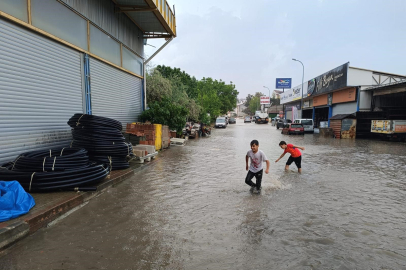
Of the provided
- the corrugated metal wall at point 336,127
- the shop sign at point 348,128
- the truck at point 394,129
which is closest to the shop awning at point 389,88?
the truck at point 394,129

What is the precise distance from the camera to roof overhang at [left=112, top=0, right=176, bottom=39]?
10.7 metres

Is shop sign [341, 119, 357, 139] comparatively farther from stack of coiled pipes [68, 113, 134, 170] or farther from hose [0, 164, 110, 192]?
hose [0, 164, 110, 192]

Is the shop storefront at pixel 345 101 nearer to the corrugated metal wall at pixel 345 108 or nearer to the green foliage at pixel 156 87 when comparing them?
the corrugated metal wall at pixel 345 108

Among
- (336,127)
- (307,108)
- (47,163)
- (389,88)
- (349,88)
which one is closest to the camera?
(47,163)

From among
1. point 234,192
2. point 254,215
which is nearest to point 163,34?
point 234,192

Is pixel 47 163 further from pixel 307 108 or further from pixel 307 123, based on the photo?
pixel 307 108

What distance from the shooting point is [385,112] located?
75.8 feet

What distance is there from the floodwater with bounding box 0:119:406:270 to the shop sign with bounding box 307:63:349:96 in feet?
71.4

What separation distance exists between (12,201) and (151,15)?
411 inches

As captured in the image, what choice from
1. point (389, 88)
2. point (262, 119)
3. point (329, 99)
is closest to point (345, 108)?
point (329, 99)

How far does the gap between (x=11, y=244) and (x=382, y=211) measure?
20.3 ft

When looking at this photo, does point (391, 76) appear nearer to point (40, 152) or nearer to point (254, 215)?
point (254, 215)

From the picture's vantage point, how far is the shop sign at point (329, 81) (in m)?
25.9

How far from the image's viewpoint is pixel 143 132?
1220cm
